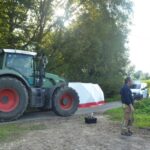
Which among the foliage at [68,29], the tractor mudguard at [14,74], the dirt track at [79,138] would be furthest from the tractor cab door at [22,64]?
the foliage at [68,29]

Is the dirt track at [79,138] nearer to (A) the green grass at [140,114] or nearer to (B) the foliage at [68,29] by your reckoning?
(A) the green grass at [140,114]

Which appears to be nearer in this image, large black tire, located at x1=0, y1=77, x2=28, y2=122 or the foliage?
large black tire, located at x1=0, y1=77, x2=28, y2=122

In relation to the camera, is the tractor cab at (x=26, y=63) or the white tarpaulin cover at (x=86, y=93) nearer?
the tractor cab at (x=26, y=63)

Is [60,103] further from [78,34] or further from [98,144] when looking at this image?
[78,34]

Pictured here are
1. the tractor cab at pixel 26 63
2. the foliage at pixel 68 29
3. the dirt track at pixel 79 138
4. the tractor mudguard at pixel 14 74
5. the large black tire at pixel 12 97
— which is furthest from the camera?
the foliage at pixel 68 29

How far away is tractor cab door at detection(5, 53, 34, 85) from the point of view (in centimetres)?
1548

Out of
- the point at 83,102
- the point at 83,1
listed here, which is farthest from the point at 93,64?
the point at 83,102

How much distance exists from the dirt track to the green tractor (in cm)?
190

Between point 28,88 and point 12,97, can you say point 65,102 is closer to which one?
point 28,88

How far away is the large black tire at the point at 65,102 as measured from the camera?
634 inches

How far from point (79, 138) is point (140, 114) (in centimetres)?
698

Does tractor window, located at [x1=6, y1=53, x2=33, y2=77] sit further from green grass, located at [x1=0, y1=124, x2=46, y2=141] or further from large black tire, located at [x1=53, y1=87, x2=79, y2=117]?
green grass, located at [x1=0, y1=124, x2=46, y2=141]

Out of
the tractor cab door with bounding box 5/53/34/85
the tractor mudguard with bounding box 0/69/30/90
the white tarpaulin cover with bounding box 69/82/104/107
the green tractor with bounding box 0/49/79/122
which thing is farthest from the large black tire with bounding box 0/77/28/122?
the white tarpaulin cover with bounding box 69/82/104/107

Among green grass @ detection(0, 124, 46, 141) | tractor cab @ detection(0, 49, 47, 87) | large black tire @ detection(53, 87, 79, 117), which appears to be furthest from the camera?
large black tire @ detection(53, 87, 79, 117)
